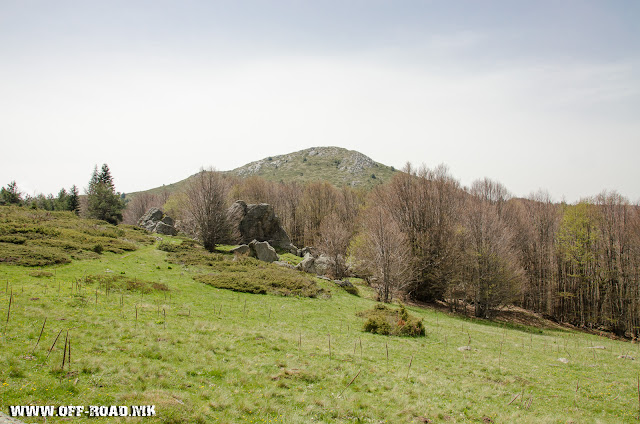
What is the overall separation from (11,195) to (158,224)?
50032 mm

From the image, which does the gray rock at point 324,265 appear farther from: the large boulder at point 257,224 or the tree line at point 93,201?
the tree line at point 93,201

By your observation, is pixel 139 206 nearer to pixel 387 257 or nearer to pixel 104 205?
pixel 104 205

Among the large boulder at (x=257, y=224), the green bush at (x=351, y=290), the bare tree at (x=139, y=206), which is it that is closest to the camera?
the green bush at (x=351, y=290)

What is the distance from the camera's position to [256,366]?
11.9m

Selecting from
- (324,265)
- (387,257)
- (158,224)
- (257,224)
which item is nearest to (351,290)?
(387,257)

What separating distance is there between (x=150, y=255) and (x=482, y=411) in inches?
1341

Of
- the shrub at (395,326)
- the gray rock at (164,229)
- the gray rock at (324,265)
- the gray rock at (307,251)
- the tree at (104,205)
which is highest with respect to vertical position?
the tree at (104,205)

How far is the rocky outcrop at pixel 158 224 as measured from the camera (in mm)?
58625

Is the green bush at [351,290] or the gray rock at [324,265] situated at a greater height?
the gray rock at [324,265]

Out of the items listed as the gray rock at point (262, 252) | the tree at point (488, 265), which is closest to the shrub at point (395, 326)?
the tree at point (488, 265)

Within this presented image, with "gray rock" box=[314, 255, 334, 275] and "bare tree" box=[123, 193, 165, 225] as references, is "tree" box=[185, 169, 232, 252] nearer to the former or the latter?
"gray rock" box=[314, 255, 334, 275]

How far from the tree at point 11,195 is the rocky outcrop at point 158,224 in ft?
109

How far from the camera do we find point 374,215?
38594 mm

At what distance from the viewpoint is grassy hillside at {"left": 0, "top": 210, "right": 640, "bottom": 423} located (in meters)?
8.85
